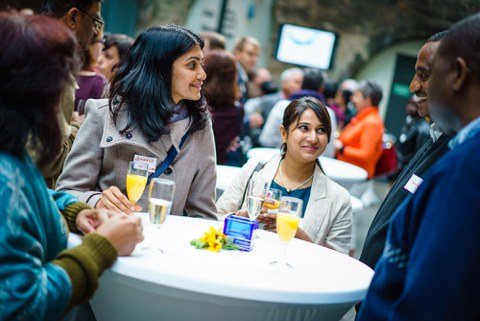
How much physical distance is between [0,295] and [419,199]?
3.21 feet

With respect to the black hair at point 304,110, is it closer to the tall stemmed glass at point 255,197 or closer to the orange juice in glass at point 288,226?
the tall stemmed glass at point 255,197

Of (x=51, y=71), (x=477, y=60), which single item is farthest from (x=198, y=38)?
(x=477, y=60)

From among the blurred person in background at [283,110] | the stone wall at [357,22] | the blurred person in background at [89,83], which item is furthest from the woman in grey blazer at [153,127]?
the stone wall at [357,22]

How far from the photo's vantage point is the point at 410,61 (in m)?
15.1

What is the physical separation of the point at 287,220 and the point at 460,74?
30.2 inches

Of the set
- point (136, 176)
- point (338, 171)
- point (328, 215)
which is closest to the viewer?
point (136, 176)

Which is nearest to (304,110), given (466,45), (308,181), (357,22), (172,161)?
(308,181)

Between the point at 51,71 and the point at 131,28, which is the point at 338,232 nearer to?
the point at 51,71

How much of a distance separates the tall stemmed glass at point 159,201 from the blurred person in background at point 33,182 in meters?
0.32

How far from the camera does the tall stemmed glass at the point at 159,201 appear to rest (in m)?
1.97

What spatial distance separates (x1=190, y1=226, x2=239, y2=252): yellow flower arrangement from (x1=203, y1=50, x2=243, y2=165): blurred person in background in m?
2.50

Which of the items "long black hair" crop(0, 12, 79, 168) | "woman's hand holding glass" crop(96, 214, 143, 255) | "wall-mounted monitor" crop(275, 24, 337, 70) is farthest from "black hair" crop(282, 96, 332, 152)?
"wall-mounted monitor" crop(275, 24, 337, 70)

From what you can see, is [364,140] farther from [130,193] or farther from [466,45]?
[466,45]

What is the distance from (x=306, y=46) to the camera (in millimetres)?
13883
